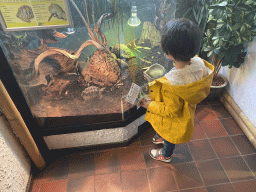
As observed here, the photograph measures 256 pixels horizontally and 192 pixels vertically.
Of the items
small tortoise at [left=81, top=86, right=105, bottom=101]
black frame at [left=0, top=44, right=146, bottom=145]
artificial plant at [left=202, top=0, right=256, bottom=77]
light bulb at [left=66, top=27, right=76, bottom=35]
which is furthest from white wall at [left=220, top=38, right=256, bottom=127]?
light bulb at [left=66, top=27, right=76, bottom=35]

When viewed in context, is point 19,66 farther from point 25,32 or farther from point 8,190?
point 8,190

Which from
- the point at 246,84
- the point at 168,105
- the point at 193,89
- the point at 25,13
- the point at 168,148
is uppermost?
the point at 25,13

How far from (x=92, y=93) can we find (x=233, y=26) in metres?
1.65

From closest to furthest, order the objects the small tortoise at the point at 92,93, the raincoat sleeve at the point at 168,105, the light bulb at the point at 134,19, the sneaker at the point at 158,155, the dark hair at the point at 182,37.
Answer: the dark hair at the point at 182,37, the raincoat sleeve at the point at 168,105, the light bulb at the point at 134,19, the small tortoise at the point at 92,93, the sneaker at the point at 158,155

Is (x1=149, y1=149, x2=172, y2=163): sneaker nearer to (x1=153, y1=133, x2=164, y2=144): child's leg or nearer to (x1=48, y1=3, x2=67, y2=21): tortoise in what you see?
(x1=153, y1=133, x2=164, y2=144): child's leg

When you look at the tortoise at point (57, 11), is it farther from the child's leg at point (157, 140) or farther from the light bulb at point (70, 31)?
the child's leg at point (157, 140)

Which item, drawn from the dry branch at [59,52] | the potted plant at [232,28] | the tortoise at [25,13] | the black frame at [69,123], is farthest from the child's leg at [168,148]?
the tortoise at [25,13]

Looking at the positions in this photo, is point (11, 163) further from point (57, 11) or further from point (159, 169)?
point (159, 169)

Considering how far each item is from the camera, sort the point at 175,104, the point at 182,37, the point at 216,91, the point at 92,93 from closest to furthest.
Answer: the point at 182,37 < the point at 175,104 < the point at 92,93 < the point at 216,91

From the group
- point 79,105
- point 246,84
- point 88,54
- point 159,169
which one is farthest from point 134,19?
point 246,84

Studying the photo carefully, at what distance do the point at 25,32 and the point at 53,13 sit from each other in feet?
0.82

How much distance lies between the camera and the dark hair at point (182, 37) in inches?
41.6

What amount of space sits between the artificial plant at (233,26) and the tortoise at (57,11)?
4.90ft

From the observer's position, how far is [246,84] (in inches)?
89.0
